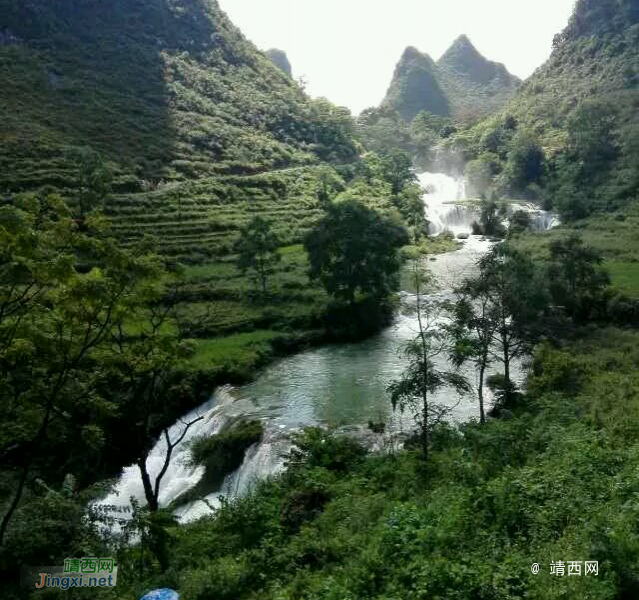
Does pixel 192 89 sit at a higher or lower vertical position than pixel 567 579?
higher

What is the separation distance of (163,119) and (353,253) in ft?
182

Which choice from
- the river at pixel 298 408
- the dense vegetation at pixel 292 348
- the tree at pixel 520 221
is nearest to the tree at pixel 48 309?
the dense vegetation at pixel 292 348

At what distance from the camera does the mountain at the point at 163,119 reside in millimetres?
54000

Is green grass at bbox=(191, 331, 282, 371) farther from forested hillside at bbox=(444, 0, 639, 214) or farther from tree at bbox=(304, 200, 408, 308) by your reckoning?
forested hillside at bbox=(444, 0, 639, 214)

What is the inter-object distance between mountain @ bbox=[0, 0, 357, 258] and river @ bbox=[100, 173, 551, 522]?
18677mm

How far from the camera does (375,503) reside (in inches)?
490

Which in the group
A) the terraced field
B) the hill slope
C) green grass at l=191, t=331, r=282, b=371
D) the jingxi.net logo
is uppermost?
the hill slope

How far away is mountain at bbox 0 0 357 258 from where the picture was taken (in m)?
54.0

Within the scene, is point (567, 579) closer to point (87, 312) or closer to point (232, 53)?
point (87, 312)

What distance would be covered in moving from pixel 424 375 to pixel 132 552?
26.9ft

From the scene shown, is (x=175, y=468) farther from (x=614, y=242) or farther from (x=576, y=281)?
(x=614, y=242)

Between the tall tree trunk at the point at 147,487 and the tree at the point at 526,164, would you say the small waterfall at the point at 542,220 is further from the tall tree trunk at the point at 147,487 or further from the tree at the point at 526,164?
the tall tree trunk at the point at 147,487

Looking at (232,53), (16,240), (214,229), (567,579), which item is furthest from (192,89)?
(567,579)

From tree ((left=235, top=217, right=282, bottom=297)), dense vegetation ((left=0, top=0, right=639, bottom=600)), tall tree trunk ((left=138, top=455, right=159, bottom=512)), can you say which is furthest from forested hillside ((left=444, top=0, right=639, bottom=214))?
tall tree trunk ((left=138, top=455, right=159, bottom=512))
